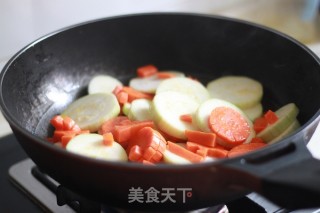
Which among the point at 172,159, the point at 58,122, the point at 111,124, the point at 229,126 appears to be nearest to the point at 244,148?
the point at 229,126

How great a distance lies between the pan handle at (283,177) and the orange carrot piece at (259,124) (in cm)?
33

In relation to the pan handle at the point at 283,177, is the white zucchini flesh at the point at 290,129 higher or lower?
lower

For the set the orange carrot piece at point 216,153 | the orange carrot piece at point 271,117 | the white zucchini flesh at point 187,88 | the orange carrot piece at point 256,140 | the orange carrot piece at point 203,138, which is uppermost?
the white zucchini flesh at point 187,88

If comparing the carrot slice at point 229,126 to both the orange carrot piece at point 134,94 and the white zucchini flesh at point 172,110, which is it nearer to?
the white zucchini flesh at point 172,110

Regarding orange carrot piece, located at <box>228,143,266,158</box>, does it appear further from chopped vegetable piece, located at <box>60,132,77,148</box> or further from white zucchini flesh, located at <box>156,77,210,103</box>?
chopped vegetable piece, located at <box>60,132,77,148</box>

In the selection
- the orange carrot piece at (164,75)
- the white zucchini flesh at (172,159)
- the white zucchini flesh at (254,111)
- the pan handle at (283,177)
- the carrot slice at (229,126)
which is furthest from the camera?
the orange carrot piece at (164,75)

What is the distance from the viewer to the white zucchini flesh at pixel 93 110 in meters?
0.92

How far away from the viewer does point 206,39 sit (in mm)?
1104

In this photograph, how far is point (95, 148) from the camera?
2.53 feet

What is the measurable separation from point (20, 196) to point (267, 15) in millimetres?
1142

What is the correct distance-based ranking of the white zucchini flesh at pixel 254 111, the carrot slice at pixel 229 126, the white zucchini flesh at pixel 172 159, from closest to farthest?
the white zucchini flesh at pixel 172 159, the carrot slice at pixel 229 126, the white zucchini flesh at pixel 254 111

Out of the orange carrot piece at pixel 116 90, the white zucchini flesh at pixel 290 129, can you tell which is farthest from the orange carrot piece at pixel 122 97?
the white zucchini flesh at pixel 290 129

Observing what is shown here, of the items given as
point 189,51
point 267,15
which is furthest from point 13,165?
point 267,15

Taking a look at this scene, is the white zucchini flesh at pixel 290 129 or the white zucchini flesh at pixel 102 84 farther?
the white zucchini flesh at pixel 102 84
